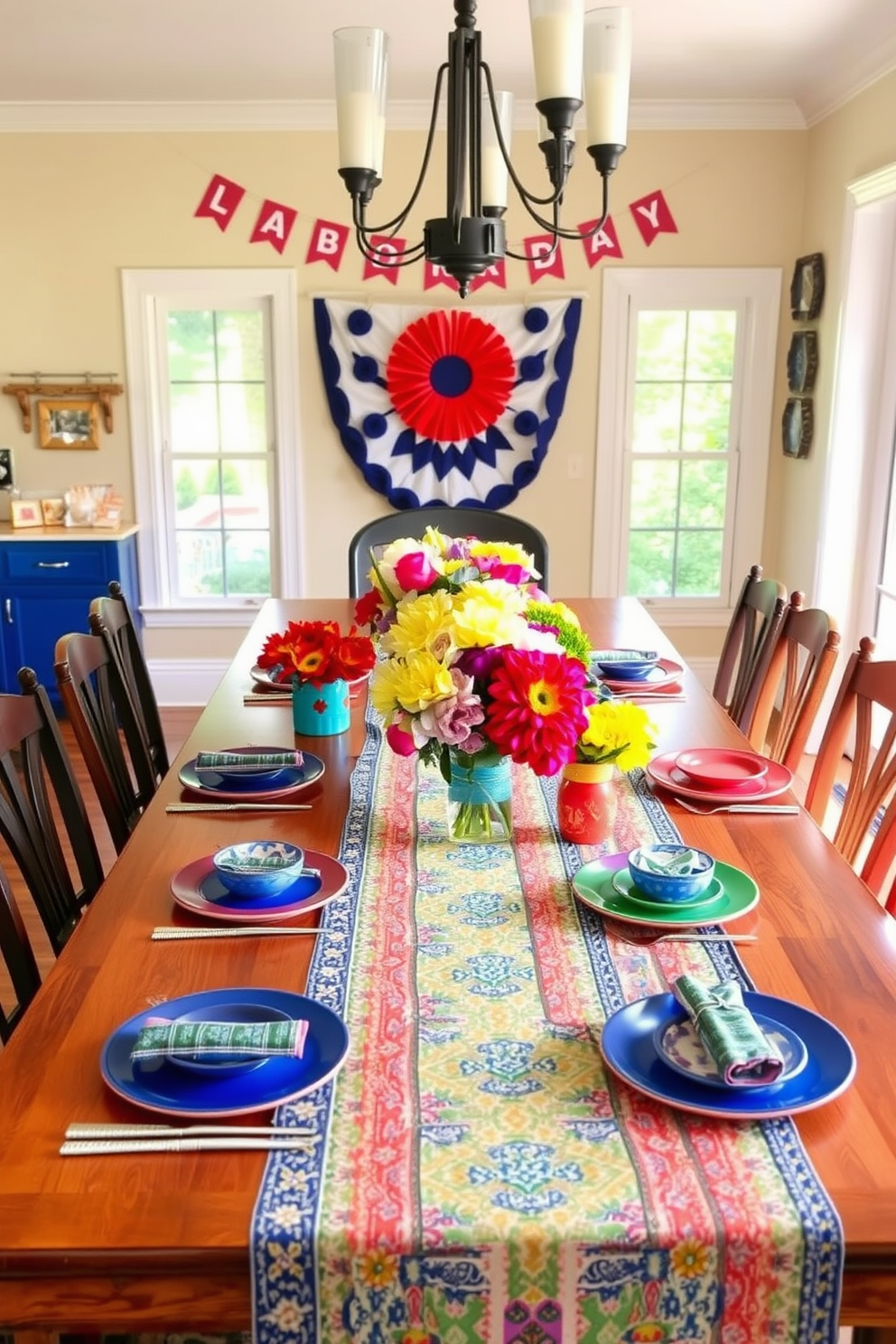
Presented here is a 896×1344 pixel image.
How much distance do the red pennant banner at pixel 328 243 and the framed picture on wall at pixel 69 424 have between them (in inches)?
45.0

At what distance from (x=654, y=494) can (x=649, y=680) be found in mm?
2849

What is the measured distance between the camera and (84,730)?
2.25 meters

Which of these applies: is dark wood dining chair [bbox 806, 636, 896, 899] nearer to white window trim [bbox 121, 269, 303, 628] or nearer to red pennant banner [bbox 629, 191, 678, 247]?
red pennant banner [bbox 629, 191, 678, 247]

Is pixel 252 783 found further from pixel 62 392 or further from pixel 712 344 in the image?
pixel 712 344

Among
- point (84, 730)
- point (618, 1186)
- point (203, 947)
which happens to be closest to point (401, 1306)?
point (618, 1186)

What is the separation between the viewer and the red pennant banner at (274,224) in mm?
5012

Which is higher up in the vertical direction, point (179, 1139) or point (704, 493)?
point (704, 493)

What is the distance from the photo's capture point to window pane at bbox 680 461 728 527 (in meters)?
5.35

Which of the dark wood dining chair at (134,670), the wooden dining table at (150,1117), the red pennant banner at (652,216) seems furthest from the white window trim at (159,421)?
the wooden dining table at (150,1117)

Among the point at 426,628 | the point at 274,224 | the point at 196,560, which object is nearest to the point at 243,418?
the point at 196,560

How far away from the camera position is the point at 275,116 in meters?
4.90

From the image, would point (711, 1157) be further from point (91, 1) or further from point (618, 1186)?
point (91, 1)

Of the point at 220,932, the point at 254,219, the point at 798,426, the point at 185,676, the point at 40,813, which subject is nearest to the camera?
the point at 220,932

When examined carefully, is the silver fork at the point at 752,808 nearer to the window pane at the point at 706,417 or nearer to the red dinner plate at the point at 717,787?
the red dinner plate at the point at 717,787
